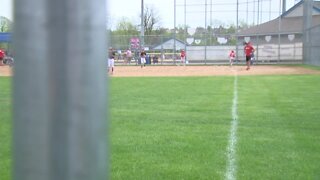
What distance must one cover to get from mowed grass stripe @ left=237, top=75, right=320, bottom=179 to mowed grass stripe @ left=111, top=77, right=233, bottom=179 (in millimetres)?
328

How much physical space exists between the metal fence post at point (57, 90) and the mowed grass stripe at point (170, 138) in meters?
4.17

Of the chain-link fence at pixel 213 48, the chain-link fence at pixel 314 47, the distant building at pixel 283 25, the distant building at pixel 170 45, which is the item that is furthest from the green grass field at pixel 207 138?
the distant building at pixel 170 45

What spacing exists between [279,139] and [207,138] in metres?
1.09

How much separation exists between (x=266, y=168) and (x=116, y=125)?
3.92 metres

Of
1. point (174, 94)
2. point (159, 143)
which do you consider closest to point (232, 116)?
point (159, 143)

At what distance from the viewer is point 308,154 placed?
21.0 ft

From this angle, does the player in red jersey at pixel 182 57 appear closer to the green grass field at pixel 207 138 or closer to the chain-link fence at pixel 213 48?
the chain-link fence at pixel 213 48

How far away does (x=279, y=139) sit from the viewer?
739cm

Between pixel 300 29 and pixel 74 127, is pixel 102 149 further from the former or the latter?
pixel 300 29

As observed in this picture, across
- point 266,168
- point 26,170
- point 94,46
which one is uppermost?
point 94,46

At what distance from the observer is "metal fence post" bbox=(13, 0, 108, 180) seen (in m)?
1.11

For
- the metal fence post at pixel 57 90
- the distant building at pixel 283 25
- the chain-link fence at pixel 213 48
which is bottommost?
the metal fence post at pixel 57 90

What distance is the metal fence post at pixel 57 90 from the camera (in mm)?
1112

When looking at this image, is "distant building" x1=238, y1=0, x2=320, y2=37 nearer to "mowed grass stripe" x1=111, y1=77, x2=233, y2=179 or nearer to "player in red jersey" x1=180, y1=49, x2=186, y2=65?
"player in red jersey" x1=180, y1=49, x2=186, y2=65
